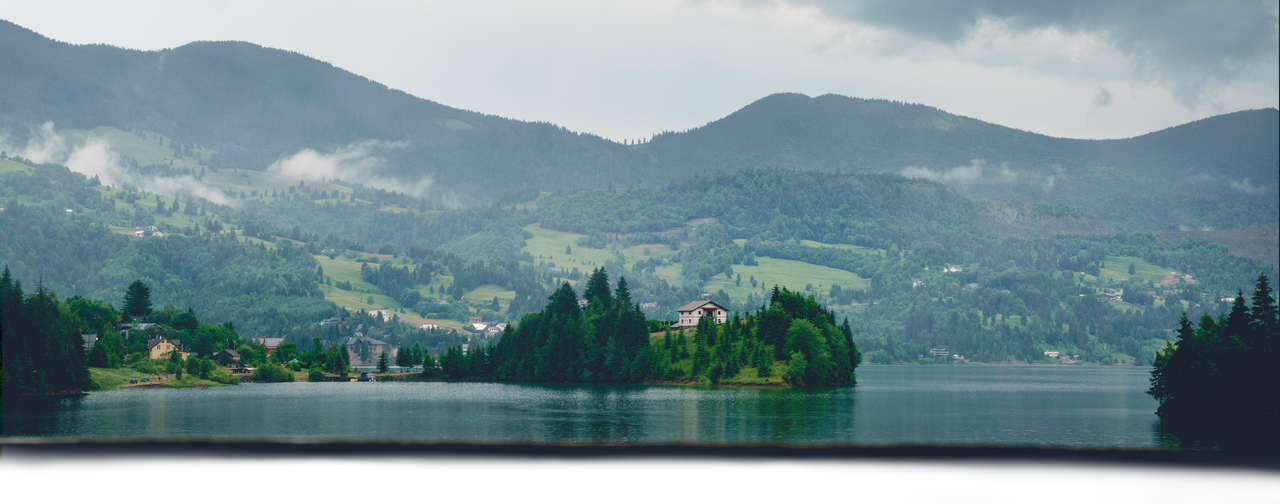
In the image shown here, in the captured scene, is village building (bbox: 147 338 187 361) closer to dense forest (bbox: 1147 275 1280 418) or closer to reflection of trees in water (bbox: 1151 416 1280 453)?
reflection of trees in water (bbox: 1151 416 1280 453)

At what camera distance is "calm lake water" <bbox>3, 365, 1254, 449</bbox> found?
268 feet

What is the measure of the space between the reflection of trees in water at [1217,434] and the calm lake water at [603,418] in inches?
30.7

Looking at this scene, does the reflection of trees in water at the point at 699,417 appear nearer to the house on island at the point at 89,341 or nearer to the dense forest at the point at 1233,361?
the dense forest at the point at 1233,361

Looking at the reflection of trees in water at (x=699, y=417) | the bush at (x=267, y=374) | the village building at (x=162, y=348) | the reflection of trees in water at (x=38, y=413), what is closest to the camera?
→ the reflection of trees in water at (x=38, y=413)

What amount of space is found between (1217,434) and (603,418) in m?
53.8

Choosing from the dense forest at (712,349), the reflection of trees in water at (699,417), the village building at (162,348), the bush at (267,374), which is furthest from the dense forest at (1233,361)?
the village building at (162,348)

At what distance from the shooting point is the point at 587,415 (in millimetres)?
106375

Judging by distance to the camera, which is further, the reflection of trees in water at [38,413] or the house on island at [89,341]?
the house on island at [89,341]

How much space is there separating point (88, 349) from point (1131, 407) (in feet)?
480

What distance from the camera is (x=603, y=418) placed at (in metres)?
101

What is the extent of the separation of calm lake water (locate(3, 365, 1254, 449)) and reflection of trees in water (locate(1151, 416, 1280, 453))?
0.78m

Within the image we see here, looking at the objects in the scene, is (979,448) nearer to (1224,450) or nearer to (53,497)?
(1224,450)

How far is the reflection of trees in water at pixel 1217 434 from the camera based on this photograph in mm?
79250

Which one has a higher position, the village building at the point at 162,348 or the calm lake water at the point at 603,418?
the village building at the point at 162,348
